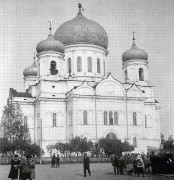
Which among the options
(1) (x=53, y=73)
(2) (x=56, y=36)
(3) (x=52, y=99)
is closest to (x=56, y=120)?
(3) (x=52, y=99)

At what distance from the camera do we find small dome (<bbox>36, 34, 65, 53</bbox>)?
161ft

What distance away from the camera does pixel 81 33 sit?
5212 cm

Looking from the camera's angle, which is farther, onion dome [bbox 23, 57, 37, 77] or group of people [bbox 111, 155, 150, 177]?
onion dome [bbox 23, 57, 37, 77]

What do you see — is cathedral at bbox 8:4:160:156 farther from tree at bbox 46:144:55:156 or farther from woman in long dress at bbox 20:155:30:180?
woman in long dress at bbox 20:155:30:180

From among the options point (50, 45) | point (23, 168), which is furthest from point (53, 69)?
point (23, 168)

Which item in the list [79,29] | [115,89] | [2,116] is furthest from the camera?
[79,29]

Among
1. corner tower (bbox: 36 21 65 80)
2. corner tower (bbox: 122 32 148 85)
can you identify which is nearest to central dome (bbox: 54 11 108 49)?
corner tower (bbox: 36 21 65 80)

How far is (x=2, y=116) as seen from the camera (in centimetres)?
4556

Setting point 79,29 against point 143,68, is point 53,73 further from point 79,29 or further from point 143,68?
point 143,68

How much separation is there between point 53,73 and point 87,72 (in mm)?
4821

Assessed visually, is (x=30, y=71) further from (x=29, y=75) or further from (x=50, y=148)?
(x=50, y=148)

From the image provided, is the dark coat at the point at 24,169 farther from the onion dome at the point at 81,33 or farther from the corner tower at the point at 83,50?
the onion dome at the point at 81,33

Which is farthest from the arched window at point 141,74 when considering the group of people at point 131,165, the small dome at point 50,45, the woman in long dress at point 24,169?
the woman in long dress at point 24,169

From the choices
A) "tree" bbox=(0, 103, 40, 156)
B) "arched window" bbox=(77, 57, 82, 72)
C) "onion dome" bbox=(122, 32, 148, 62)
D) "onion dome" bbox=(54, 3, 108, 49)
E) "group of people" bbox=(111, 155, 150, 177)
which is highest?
"onion dome" bbox=(54, 3, 108, 49)
